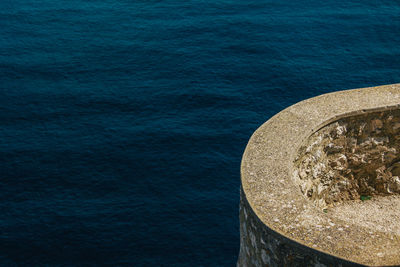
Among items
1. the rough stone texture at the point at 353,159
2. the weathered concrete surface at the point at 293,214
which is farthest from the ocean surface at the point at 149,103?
the weathered concrete surface at the point at 293,214

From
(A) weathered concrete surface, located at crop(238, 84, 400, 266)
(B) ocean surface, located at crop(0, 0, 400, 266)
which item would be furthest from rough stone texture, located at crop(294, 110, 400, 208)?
(B) ocean surface, located at crop(0, 0, 400, 266)

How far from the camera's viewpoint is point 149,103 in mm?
52406

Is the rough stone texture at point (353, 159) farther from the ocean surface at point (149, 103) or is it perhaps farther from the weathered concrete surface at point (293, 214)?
the ocean surface at point (149, 103)

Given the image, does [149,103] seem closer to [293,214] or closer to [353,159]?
[353,159]

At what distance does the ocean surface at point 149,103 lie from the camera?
3772cm

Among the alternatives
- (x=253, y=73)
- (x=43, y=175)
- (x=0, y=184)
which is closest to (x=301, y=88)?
(x=253, y=73)

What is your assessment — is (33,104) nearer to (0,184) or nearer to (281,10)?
(0,184)

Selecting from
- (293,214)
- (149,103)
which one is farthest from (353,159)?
(149,103)

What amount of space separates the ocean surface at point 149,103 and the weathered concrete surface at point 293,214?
17075 millimetres

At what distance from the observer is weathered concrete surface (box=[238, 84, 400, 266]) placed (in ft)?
47.3

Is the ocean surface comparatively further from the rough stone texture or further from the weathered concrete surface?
the weathered concrete surface

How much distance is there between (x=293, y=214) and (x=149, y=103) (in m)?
37.6

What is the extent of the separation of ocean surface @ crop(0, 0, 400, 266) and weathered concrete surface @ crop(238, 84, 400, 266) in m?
17.1

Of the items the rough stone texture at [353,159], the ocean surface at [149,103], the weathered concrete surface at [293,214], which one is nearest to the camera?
the weathered concrete surface at [293,214]
